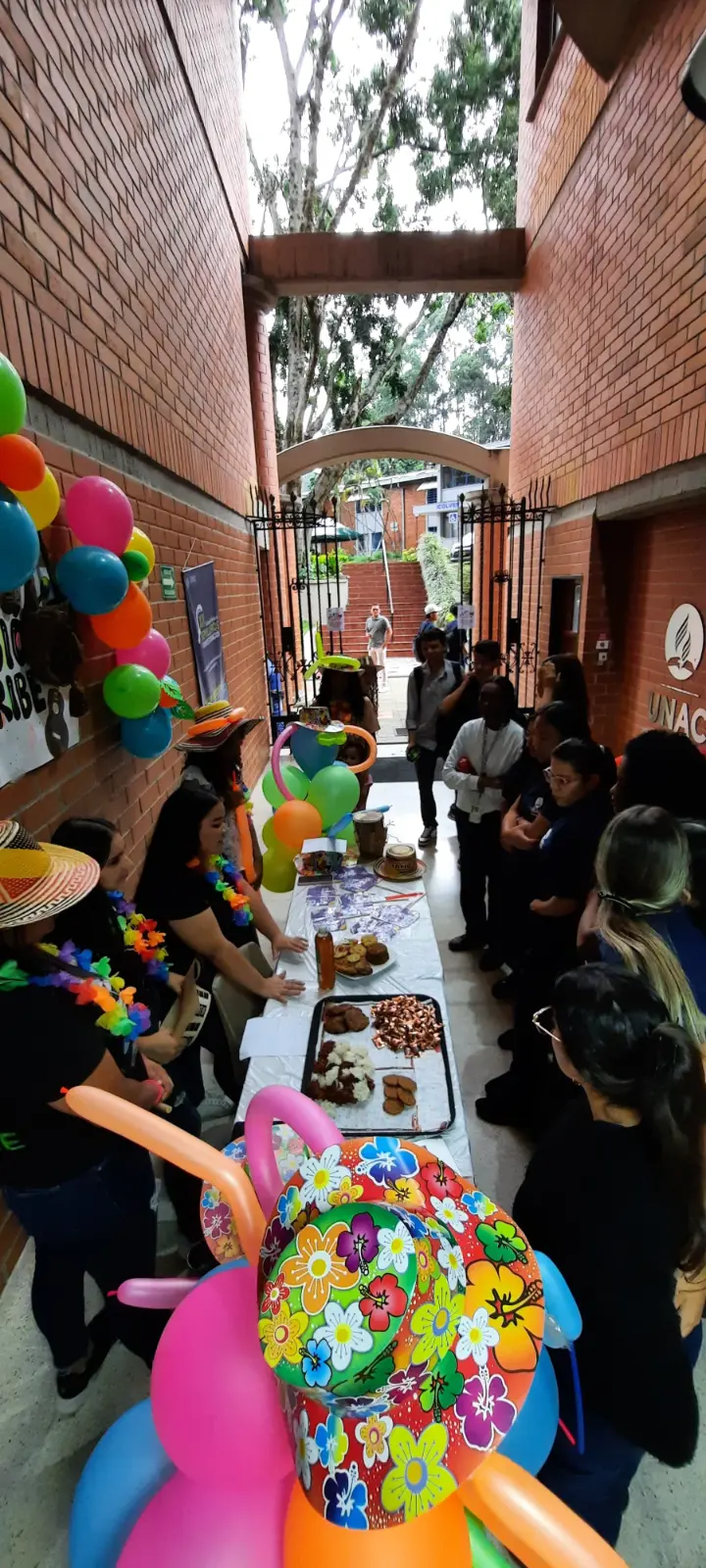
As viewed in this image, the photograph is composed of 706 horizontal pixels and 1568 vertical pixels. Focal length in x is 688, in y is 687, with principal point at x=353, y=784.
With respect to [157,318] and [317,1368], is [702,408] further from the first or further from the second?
[317,1368]

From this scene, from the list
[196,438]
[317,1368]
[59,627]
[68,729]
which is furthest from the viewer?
[196,438]

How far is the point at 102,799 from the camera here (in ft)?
9.36

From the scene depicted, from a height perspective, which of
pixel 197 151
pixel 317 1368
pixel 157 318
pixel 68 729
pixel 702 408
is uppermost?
pixel 197 151

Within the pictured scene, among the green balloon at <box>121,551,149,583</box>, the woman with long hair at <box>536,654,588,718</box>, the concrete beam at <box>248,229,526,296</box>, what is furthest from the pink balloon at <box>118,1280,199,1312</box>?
the concrete beam at <box>248,229,526,296</box>

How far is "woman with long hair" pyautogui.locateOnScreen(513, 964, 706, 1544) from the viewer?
109 centimetres

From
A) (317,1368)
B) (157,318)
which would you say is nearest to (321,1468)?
(317,1368)

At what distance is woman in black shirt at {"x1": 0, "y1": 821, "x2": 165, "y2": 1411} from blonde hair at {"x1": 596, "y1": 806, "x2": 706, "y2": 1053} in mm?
1210

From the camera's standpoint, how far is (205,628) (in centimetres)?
479

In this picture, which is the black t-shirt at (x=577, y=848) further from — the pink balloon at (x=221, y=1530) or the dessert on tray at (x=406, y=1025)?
the pink balloon at (x=221, y=1530)

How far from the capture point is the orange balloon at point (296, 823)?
3770mm

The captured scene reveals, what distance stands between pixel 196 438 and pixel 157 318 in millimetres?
1004

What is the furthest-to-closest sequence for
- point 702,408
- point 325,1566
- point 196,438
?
point 196,438 < point 702,408 < point 325,1566

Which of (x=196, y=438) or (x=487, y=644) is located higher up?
(x=196, y=438)

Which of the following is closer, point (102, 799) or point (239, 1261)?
point (239, 1261)
